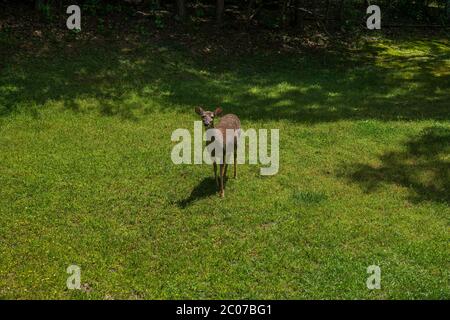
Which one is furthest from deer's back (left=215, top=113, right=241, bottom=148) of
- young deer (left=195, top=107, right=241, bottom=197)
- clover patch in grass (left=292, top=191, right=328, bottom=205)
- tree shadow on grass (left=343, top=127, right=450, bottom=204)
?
tree shadow on grass (left=343, top=127, right=450, bottom=204)

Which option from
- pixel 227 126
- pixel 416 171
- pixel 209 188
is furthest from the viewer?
pixel 416 171

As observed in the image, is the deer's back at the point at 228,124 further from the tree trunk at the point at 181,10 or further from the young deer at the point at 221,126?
the tree trunk at the point at 181,10

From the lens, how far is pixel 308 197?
12164 mm

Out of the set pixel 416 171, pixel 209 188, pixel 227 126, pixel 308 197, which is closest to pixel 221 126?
pixel 227 126

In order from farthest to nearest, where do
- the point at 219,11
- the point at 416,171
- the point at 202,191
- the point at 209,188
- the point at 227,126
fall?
the point at 219,11
the point at 416,171
the point at 209,188
the point at 202,191
the point at 227,126

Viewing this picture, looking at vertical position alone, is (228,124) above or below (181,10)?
below

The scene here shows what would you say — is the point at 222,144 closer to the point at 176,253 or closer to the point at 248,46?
the point at 176,253

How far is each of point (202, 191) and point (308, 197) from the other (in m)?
2.69

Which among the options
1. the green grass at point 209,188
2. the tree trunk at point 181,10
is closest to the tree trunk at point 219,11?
the tree trunk at point 181,10

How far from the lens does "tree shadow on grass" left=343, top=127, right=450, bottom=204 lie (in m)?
12.6

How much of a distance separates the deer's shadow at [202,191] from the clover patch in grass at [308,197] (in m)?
1.97

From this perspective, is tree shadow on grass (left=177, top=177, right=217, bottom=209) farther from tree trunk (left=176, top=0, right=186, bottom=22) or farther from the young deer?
tree trunk (left=176, top=0, right=186, bottom=22)

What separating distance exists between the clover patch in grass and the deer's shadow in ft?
6.45

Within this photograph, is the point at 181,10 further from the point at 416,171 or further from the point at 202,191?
the point at 416,171
